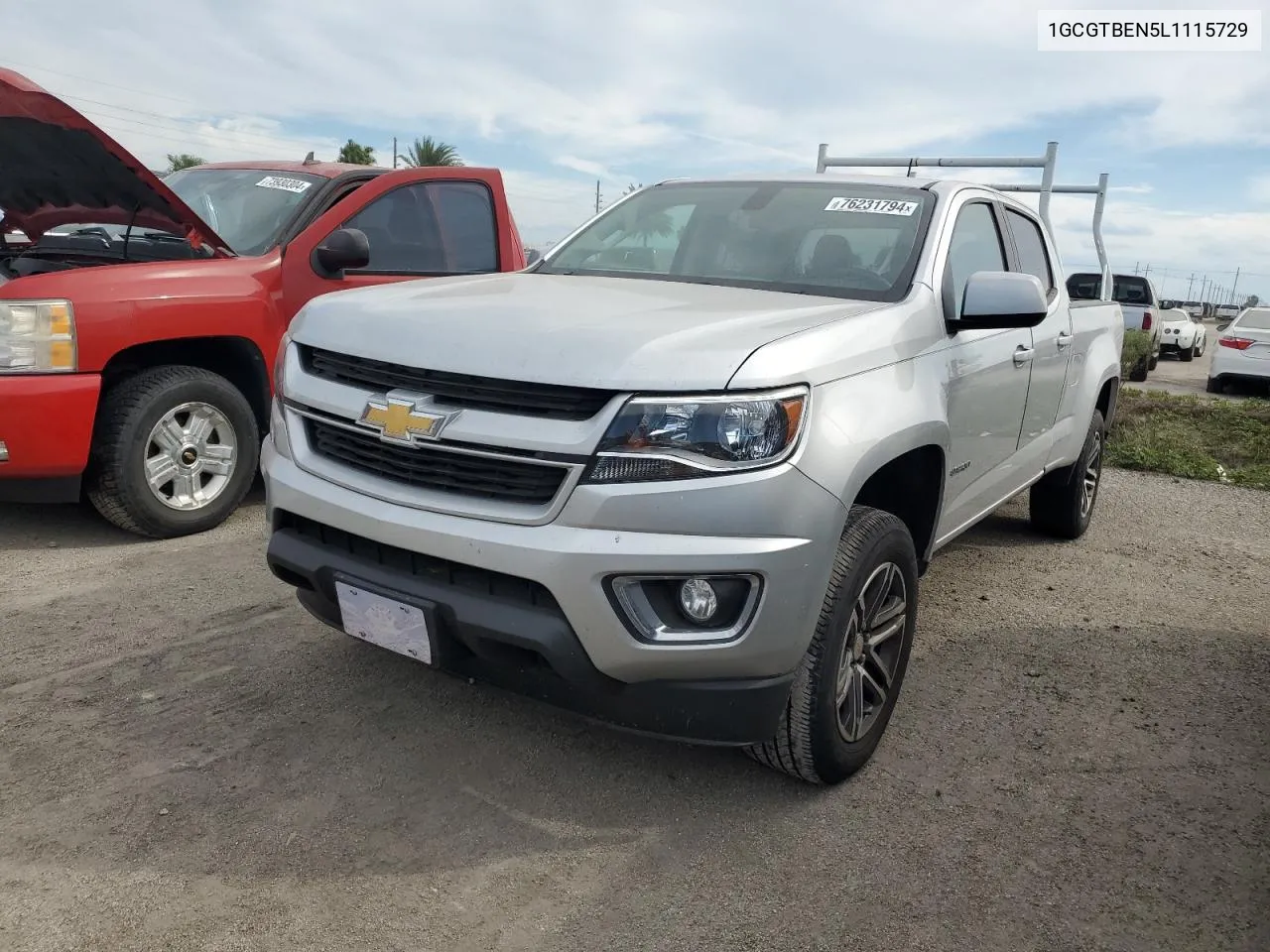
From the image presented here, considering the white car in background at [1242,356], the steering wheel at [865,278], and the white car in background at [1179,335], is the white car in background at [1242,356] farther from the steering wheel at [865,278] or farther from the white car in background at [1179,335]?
the steering wheel at [865,278]

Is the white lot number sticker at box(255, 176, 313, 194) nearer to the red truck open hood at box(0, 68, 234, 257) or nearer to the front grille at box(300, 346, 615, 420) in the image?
the red truck open hood at box(0, 68, 234, 257)

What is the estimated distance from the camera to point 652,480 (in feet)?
7.68

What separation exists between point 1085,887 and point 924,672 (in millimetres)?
1292

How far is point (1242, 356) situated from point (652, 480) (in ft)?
50.5

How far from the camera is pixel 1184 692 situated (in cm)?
370

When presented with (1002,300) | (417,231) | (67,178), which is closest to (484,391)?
(1002,300)

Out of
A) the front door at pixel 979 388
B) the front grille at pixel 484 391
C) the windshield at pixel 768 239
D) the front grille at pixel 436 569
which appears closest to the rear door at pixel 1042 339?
the front door at pixel 979 388

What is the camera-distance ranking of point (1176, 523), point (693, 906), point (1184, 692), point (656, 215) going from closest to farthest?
point (693, 906) → point (1184, 692) → point (656, 215) → point (1176, 523)

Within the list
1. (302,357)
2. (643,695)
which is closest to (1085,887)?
(643,695)

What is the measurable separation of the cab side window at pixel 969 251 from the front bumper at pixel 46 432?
3.48 meters

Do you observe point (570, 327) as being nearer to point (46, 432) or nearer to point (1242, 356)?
point (46, 432)

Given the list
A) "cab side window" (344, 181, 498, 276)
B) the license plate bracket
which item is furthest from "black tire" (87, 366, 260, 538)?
the license plate bracket

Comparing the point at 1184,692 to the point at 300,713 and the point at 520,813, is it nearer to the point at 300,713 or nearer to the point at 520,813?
the point at 520,813

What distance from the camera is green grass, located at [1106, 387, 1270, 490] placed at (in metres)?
7.98
